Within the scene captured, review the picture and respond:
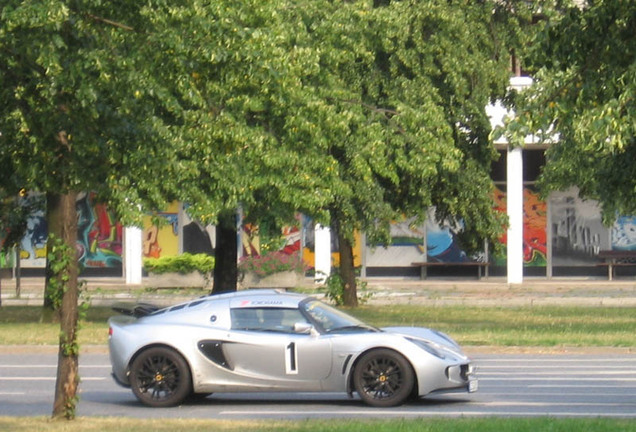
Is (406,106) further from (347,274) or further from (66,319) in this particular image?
(66,319)

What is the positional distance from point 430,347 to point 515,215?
26740 millimetres

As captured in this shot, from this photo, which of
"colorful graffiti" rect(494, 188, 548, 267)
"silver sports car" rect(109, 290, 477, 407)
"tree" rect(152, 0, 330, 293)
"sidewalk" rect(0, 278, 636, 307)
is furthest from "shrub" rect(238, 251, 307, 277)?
"silver sports car" rect(109, 290, 477, 407)

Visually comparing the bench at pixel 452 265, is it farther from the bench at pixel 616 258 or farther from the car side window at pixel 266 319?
the car side window at pixel 266 319

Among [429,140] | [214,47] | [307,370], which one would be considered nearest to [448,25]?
[429,140]

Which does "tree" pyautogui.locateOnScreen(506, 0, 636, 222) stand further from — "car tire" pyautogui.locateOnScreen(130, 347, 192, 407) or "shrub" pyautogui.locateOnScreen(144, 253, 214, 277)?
"shrub" pyautogui.locateOnScreen(144, 253, 214, 277)

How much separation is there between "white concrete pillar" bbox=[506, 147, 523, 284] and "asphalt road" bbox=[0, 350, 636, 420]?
21.6 meters

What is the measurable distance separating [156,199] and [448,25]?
8.55 meters

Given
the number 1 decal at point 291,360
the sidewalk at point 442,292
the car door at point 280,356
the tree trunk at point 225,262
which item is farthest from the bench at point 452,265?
the number 1 decal at point 291,360

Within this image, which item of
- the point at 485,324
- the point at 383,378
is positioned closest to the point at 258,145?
the point at 485,324

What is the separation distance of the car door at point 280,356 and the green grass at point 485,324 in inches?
310

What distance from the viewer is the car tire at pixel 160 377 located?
13.2 meters

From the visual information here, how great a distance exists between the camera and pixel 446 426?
10492 millimetres

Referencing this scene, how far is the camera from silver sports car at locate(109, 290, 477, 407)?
13.0 metres

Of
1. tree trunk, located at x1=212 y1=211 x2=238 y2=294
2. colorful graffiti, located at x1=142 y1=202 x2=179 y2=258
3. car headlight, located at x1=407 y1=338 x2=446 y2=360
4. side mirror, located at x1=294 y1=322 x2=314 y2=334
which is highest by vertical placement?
colorful graffiti, located at x1=142 y1=202 x2=179 y2=258
